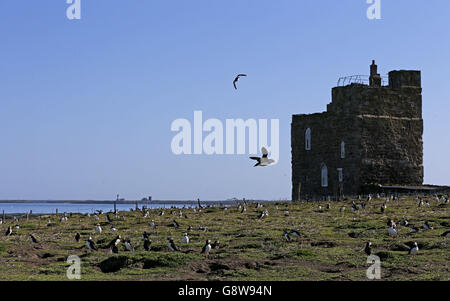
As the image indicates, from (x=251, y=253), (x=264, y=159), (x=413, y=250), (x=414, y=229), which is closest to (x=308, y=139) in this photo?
(x=414, y=229)

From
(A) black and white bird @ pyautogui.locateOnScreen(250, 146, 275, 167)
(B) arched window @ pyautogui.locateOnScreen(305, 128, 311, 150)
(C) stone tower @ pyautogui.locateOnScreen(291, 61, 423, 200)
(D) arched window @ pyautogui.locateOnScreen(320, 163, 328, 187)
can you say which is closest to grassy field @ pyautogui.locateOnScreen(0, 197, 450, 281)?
(A) black and white bird @ pyautogui.locateOnScreen(250, 146, 275, 167)

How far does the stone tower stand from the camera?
6569 cm

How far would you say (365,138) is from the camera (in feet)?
216

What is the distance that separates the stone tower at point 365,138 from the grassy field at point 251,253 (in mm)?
22452

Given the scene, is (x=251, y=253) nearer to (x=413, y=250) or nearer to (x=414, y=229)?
(x=413, y=250)

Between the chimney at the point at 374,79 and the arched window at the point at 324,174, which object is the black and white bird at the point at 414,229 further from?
the chimney at the point at 374,79

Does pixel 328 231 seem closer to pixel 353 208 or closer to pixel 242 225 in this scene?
pixel 242 225

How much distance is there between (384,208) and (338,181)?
1937cm

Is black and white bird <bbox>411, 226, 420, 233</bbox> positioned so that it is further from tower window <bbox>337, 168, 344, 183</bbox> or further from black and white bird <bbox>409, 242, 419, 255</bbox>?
A: tower window <bbox>337, 168, 344, 183</bbox>

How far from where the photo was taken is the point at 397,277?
22484mm

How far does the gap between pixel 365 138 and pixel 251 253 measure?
40.3 m

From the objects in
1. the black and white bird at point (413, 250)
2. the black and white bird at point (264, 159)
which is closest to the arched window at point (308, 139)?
the black and white bird at point (413, 250)

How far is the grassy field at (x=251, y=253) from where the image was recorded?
77.6 feet
